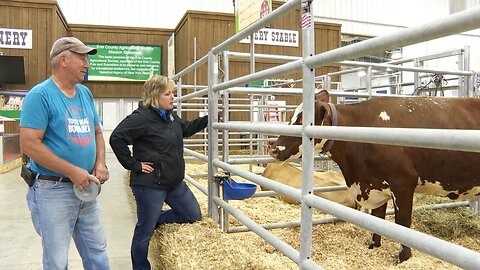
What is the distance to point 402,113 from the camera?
310 cm

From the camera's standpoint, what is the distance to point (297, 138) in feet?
9.49

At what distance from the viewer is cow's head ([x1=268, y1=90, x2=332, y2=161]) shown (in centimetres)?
271

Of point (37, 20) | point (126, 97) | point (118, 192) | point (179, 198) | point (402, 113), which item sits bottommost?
point (118, 192)

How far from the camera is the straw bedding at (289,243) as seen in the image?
242 cm

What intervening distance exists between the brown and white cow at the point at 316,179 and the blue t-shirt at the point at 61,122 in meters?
2.31

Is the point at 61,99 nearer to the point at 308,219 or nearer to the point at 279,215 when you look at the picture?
the point at 308,219

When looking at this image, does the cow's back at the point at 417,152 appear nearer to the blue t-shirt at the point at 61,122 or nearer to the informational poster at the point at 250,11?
the informational poster at the point at 250,11

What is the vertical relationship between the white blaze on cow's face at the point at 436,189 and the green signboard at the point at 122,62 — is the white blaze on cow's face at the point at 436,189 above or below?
below

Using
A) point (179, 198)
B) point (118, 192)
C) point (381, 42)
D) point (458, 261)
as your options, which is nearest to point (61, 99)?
point (179, 198)

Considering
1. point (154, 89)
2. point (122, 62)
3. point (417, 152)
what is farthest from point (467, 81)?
point (122, 62)

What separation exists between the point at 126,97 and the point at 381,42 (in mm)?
14655

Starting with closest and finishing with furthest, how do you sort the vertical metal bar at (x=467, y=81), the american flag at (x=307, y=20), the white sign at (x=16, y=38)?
1. the american flag at (x=307, y=20)
2. the vertical metal bar at (x=467, y=81)
3. the white sign at (x=16, y=38)

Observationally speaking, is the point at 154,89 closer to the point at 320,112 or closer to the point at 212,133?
the point at 212,133

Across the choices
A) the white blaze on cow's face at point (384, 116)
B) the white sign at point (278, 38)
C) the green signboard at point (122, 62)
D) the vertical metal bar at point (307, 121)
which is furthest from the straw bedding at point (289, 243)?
the green signboard at point (122, 62)
